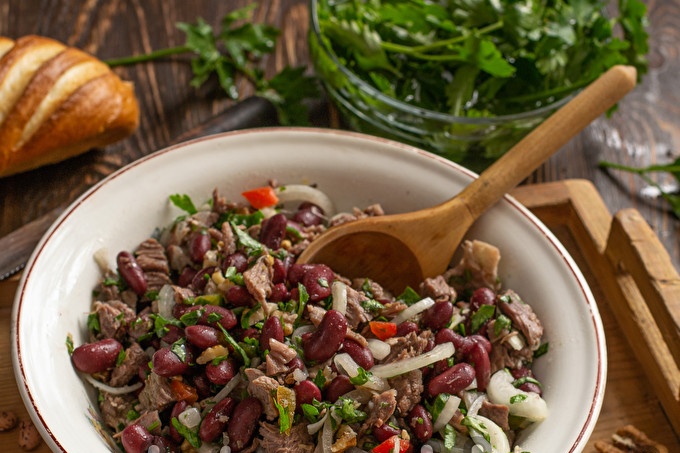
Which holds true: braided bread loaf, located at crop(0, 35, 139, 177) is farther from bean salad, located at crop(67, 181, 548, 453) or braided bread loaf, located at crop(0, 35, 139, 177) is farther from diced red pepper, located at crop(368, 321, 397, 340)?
diced red pepper, located at crop(368, 321, 397, 340)

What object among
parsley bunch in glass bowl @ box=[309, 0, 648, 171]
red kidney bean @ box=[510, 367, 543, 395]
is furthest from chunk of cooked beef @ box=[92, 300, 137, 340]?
parsley bunch in glass bowl @ box=[309, 0, 648, 171]

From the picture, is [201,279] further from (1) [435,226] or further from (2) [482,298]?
(2) [482,298]

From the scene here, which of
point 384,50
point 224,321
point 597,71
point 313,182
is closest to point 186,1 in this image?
point 384,50

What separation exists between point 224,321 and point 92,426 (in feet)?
2.24

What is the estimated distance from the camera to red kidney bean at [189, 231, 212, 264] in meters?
3.55

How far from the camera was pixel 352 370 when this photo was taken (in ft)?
10.1

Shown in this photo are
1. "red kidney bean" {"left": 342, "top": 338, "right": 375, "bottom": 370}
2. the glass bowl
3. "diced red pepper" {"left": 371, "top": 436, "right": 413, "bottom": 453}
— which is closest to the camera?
"diced red pepper" {"left": 371, "top": 436, "right": 413, "bottom": 453}

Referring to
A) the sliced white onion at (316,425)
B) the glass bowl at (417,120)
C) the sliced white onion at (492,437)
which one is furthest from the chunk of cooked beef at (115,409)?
the glass bowl at (417,120)

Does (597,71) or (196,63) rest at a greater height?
(597,71)

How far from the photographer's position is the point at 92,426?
3074 millimetres

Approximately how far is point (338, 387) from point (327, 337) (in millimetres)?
209

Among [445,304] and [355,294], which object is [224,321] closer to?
[355,294]

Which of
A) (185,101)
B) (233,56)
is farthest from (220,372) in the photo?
(233,56)

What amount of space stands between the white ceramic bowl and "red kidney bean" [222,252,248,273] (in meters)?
0.56
